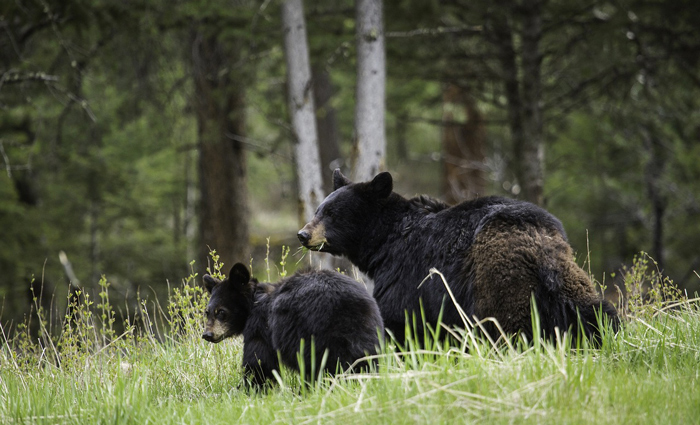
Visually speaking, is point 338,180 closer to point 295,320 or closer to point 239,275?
point 239,275

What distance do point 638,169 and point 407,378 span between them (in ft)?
46.9

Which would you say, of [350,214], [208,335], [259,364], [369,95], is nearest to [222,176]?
[369,95]

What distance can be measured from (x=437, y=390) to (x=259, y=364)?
5.45 feet

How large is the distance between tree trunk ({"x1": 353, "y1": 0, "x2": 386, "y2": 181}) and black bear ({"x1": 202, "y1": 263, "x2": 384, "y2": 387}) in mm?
3862

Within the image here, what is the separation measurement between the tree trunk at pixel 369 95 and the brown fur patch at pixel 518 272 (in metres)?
4.12

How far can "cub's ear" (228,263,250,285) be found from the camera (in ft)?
15.5

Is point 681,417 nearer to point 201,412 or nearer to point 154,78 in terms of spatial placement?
point 201,412

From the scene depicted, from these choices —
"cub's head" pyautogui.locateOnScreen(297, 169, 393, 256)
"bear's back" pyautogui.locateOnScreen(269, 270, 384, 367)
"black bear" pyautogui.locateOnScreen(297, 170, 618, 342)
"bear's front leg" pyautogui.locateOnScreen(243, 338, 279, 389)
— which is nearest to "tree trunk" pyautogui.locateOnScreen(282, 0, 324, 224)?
"black bear" pyautogui.locateOnScreen(297, 170, 618, 342)

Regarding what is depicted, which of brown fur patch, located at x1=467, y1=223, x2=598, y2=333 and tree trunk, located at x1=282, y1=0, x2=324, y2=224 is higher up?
tree trunk, located at x1=282, y1=0, x2=324, y2=224

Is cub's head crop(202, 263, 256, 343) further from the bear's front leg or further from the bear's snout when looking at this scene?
the bear's front leg

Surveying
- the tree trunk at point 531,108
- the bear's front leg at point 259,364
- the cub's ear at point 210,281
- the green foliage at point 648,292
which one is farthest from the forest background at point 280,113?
the bear's front leg at point 259,364

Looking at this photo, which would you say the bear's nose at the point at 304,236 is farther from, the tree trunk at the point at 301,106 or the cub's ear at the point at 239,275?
the tree trunk at the point at 301,106

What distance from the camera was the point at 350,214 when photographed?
5379 millimetres

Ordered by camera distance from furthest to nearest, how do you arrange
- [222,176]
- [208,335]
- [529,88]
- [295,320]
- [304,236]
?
[222,176] → [529,88] → [304,236] → [208,335] → [295,320]
